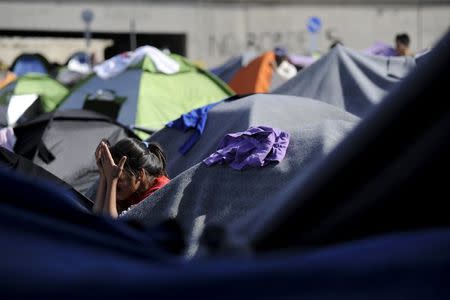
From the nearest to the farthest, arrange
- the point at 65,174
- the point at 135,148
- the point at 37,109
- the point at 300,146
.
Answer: the point at 300,146 → the point at 135,148 → the point at 65,174 → the point at 37,109

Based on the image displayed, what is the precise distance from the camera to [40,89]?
12.2 meters

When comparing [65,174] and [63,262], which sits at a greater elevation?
[63,262]

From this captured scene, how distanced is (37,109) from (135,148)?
5.74 metres

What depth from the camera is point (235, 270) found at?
1123mm

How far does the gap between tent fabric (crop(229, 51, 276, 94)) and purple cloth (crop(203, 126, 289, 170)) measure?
7488 mm

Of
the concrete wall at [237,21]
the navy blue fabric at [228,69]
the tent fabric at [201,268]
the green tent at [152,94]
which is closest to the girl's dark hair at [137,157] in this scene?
the tent fabric at [201,268]

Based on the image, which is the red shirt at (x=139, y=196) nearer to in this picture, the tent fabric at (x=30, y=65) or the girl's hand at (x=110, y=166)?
the girl's hand at (x=110, y=166)

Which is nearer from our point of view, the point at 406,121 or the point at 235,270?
the point at 235,270

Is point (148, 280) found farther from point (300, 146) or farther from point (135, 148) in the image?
point (135, 148)

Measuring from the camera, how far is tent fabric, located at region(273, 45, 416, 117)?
8172 mm

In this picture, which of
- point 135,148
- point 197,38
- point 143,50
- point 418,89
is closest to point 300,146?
point 135,148

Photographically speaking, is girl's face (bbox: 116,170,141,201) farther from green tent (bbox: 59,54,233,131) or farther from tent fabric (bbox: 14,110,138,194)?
green tent (bbox: 59,54,233,131)

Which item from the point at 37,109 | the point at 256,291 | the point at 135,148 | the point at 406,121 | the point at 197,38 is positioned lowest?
the point at 197,38

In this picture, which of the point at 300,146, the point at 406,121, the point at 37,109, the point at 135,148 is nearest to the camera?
the point at 406,121
